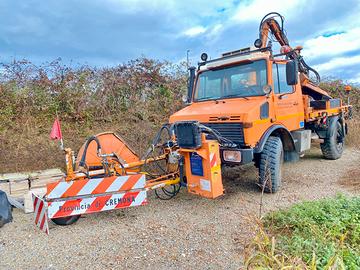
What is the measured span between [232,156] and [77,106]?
5097 millimetres

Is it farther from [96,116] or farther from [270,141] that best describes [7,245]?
[96,116]

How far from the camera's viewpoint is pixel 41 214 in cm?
363

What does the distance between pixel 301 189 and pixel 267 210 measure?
4.30 ft

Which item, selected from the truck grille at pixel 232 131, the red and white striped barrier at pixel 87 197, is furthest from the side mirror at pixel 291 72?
the red and white striped barrier at pixel 87 197

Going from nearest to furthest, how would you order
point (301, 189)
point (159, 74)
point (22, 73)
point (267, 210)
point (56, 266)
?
point (56, 266) → point (267, 210) → point (301, 189) → point (22, 73) → point (159, 74)

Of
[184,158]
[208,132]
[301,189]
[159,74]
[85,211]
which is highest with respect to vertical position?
[159,74]

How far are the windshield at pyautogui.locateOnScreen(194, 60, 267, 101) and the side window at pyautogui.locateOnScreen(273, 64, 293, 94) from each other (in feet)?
1.01

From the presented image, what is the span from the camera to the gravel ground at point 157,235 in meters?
3.04

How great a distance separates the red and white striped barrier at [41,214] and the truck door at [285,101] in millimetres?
3831

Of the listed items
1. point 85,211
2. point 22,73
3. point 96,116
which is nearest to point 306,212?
point 85,211

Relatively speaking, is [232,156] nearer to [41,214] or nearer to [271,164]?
[271,164]

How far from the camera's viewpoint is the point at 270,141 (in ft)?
16.1

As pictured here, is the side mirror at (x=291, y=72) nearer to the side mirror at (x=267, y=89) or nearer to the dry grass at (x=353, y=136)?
the side mirror at (x=267, y=89)

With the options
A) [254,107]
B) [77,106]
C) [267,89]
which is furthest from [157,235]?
[77,106]
